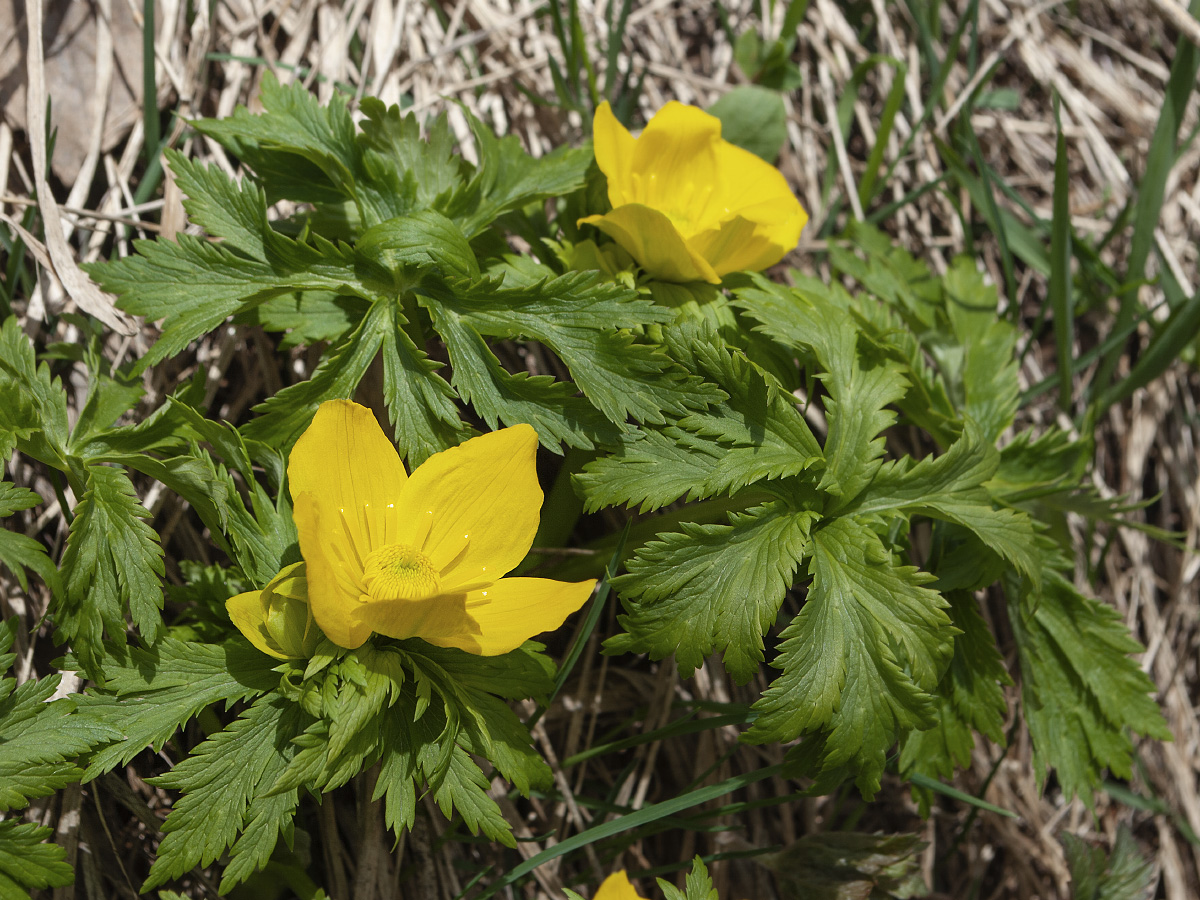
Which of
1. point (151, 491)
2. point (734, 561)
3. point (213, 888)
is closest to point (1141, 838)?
point (734, 561)

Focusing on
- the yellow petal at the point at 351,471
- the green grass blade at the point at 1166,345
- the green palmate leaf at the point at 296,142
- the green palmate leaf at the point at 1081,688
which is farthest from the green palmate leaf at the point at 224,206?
the green grass blade at the point at 1166,345

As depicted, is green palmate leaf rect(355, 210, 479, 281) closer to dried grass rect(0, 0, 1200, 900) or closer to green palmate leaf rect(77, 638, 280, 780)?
dried grass rect(0, 0, 1200, 900)

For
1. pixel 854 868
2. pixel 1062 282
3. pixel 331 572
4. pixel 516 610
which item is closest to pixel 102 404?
pixel 331 572

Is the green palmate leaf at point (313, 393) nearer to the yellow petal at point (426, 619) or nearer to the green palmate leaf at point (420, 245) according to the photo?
the green palmate leaf at point (420, 245)

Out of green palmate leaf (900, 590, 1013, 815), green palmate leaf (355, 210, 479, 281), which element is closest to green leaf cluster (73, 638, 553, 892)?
green palmate leaf (355, 210, 479, 281)

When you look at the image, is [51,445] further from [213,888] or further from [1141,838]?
[1141,838]

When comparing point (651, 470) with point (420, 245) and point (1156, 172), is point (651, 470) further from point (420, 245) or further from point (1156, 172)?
point (1156, 172)
